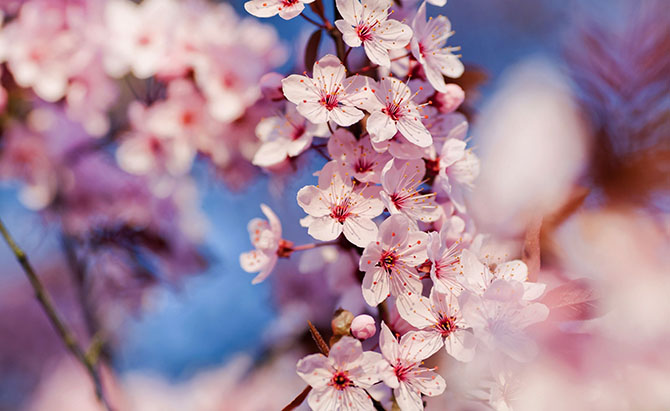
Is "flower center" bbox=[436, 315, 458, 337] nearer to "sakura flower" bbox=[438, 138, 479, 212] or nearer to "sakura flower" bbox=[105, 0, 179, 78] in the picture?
"sakura flower" bbox=[438, 138, 479, 212]

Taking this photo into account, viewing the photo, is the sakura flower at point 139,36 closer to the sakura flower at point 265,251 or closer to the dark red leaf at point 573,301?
the sakura flower at point 265,251

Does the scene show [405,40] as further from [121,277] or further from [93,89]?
[121,277]

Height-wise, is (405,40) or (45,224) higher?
(405,40)

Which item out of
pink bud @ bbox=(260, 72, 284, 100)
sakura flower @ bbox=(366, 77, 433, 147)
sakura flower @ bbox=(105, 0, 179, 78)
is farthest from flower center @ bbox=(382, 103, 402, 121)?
sakura flower @ bbox=(105, 0, 179, 78)

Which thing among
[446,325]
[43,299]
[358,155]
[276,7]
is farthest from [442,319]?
[43,299]

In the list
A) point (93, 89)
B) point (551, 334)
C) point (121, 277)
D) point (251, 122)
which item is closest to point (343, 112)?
point (551, 334)

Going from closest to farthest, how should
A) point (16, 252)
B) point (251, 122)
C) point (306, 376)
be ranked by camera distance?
point (306, 376), point (16, 252), point (251, 122)
